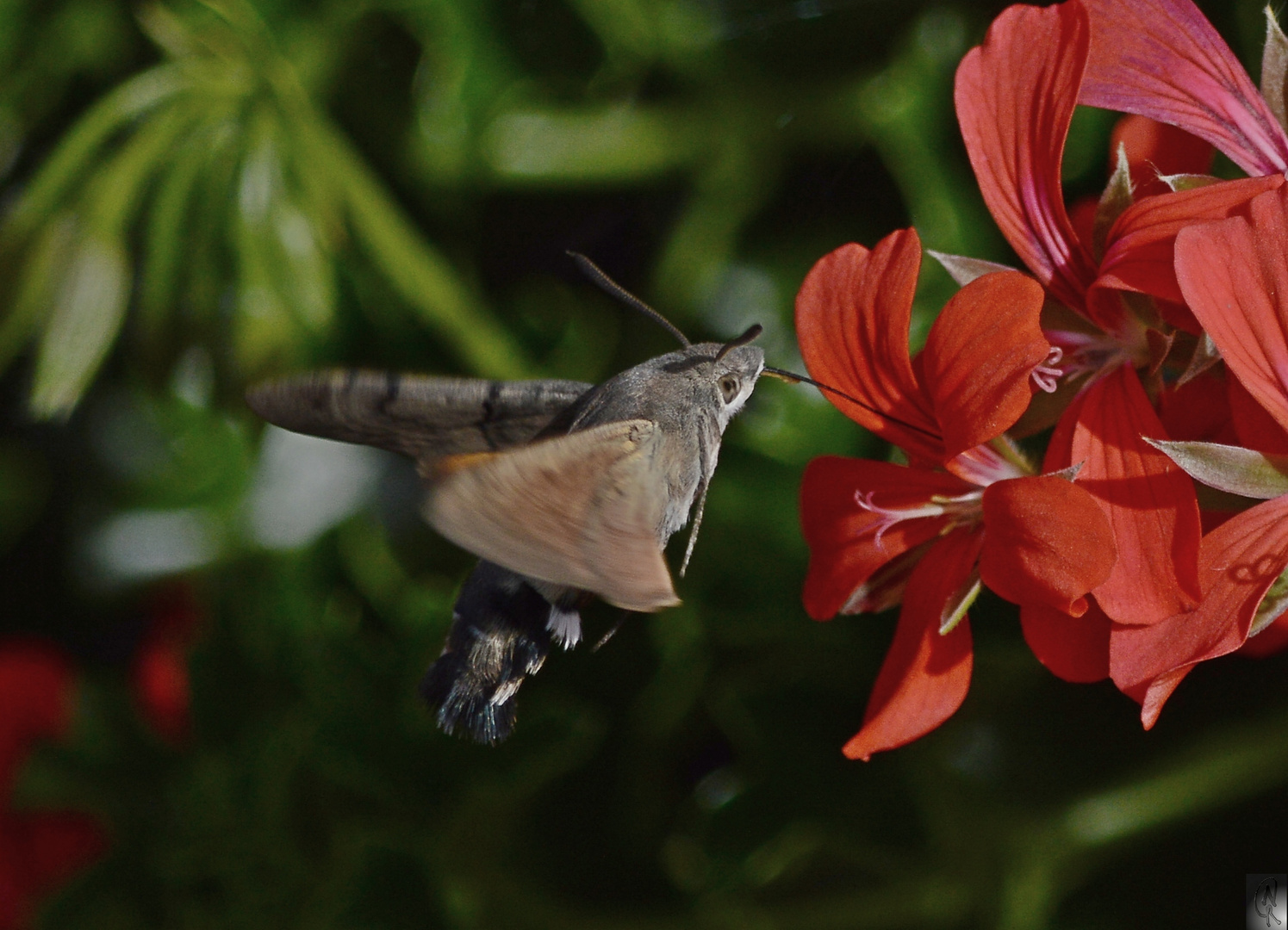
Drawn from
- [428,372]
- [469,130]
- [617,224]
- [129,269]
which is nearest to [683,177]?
[617,224]

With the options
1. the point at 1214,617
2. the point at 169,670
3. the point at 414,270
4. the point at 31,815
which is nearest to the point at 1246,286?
A: the point at 1214,617

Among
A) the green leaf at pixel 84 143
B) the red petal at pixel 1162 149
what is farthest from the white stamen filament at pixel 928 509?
the green leaf at pixel 84 143

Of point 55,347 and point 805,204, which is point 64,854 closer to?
point 55,347

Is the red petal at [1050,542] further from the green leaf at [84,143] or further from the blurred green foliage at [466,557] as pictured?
the green leaf at [84,143]

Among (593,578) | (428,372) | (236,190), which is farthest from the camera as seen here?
(428,372)

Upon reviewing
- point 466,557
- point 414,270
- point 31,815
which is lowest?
point 31,815

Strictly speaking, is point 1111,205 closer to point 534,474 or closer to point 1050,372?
point 1050,372
